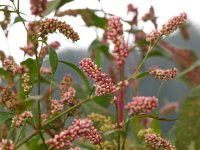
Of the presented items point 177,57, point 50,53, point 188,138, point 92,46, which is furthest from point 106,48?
point 50,53

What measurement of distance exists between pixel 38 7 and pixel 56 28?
1.55ft

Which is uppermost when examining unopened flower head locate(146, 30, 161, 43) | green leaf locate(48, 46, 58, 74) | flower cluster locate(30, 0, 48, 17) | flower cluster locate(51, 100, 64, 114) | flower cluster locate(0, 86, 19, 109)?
flower cluster locate(30, 0, 48, 17)

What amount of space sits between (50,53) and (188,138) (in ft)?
3.00

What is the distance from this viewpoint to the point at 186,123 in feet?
6.82

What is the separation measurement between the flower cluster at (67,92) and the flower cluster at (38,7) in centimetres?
26

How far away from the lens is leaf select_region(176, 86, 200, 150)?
2.00 meters

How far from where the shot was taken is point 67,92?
1258mm

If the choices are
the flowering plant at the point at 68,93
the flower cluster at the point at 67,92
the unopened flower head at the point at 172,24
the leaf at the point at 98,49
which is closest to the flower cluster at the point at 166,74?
the flowering plant at the point at 68,93

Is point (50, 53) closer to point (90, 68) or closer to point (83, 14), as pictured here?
point (90, 68)

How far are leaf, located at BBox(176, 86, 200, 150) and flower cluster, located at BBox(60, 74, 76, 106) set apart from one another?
762mm

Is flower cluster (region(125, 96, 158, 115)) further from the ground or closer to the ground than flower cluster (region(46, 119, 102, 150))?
further from the ground

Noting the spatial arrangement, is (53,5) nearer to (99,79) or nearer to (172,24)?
(172,24)

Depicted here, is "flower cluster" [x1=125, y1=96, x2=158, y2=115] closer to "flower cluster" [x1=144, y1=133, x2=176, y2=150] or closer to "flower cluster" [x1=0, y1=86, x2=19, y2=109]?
"flower cluster" [x1=144, y1=133, x2=176, y2=150]

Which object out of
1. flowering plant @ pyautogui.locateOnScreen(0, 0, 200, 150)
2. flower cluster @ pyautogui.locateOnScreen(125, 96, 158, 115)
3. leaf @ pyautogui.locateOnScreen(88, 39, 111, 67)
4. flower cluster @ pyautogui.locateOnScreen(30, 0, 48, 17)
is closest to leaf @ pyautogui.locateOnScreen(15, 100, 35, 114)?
flowering plant @ pyautogui.locateOnScreen(0, 0, 200, 150)
